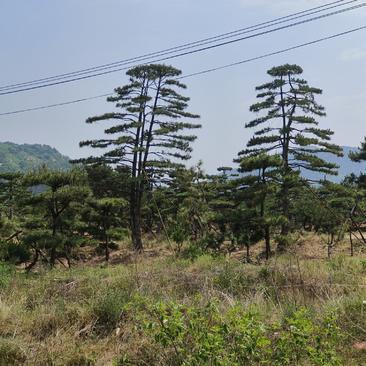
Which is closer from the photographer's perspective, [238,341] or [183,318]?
[238,341]

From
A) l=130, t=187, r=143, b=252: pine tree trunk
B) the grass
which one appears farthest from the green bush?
l=130, t=187, r=143, b=252: pine tree trunk

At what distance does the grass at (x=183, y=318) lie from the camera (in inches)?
138

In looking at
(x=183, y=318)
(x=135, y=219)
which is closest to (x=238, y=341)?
(x=183, y=318)

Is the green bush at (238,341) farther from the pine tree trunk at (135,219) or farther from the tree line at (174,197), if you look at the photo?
the pine tree trunk at (135,219)

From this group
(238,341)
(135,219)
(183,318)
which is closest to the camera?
(238,341)

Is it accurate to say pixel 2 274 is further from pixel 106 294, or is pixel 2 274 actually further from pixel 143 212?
pixel 143 212

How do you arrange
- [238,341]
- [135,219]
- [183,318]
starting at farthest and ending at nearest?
[135,219] → [183,318] → [238,341]

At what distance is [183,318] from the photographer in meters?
3.82

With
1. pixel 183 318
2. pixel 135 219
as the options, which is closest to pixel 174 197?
pixel 135 219

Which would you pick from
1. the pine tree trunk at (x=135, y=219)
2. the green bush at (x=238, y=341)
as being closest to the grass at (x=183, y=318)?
the green bush at (x=238, y=341)

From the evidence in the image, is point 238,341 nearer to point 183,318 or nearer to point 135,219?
point 183,318

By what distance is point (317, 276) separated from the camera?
6.69 m

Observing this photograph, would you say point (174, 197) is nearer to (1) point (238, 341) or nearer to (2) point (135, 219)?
(2) point (135, 219)

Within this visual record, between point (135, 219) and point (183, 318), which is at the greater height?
point (135, 219)
